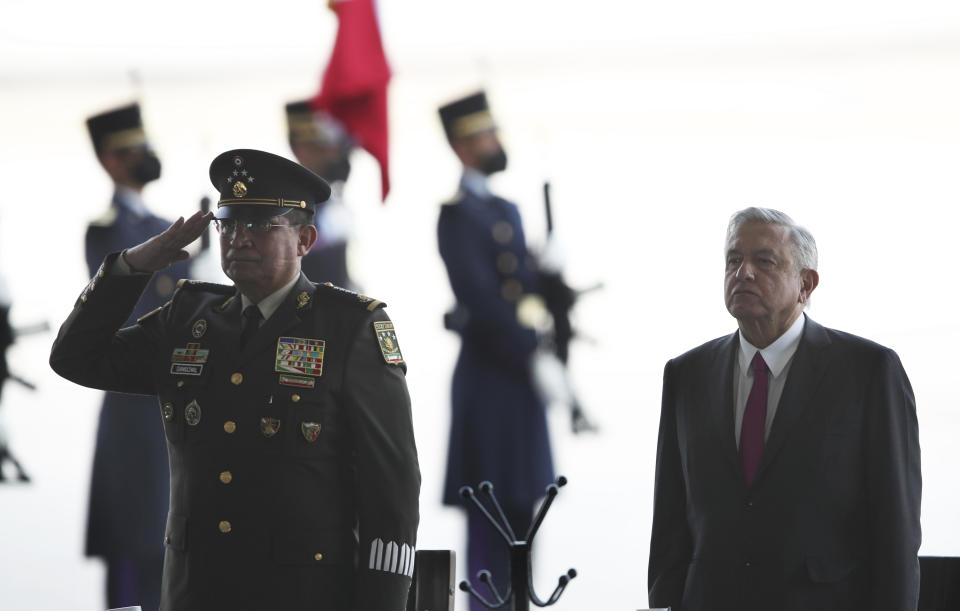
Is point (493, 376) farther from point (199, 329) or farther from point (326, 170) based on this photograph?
point (199, 329)

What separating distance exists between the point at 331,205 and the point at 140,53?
3.04ft

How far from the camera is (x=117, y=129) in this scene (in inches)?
152

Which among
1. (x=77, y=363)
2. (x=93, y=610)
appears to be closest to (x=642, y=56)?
(x=77, y=363)

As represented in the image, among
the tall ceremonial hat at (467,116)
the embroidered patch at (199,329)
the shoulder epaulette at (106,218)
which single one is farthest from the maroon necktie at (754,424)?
the shoulder epaulette at (106,218)

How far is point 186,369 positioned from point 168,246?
209mm

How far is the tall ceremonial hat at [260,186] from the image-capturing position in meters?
1.94

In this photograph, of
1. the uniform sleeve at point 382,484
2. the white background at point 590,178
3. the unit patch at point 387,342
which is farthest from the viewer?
the white background at point 590,178

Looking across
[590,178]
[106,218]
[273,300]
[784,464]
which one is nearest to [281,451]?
[273,300]

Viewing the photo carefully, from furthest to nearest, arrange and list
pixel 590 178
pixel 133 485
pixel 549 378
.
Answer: pixel 133 485 < pixel 590 178 < pixel 549 378

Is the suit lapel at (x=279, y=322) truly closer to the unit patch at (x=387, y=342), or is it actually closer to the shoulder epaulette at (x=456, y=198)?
the unit patch at (x=387, y=342)

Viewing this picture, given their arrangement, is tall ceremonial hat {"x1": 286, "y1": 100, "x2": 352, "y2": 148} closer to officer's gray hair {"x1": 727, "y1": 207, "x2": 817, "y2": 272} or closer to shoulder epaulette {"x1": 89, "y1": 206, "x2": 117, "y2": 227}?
shoulder epaulette {"x1": 89, "y1": 206, "x2": 117, "y2": 227}

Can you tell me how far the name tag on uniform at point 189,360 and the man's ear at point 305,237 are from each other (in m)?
0.23

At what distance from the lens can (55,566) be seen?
148 inches

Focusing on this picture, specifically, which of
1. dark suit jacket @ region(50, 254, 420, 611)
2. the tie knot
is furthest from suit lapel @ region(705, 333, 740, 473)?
the tie knot
